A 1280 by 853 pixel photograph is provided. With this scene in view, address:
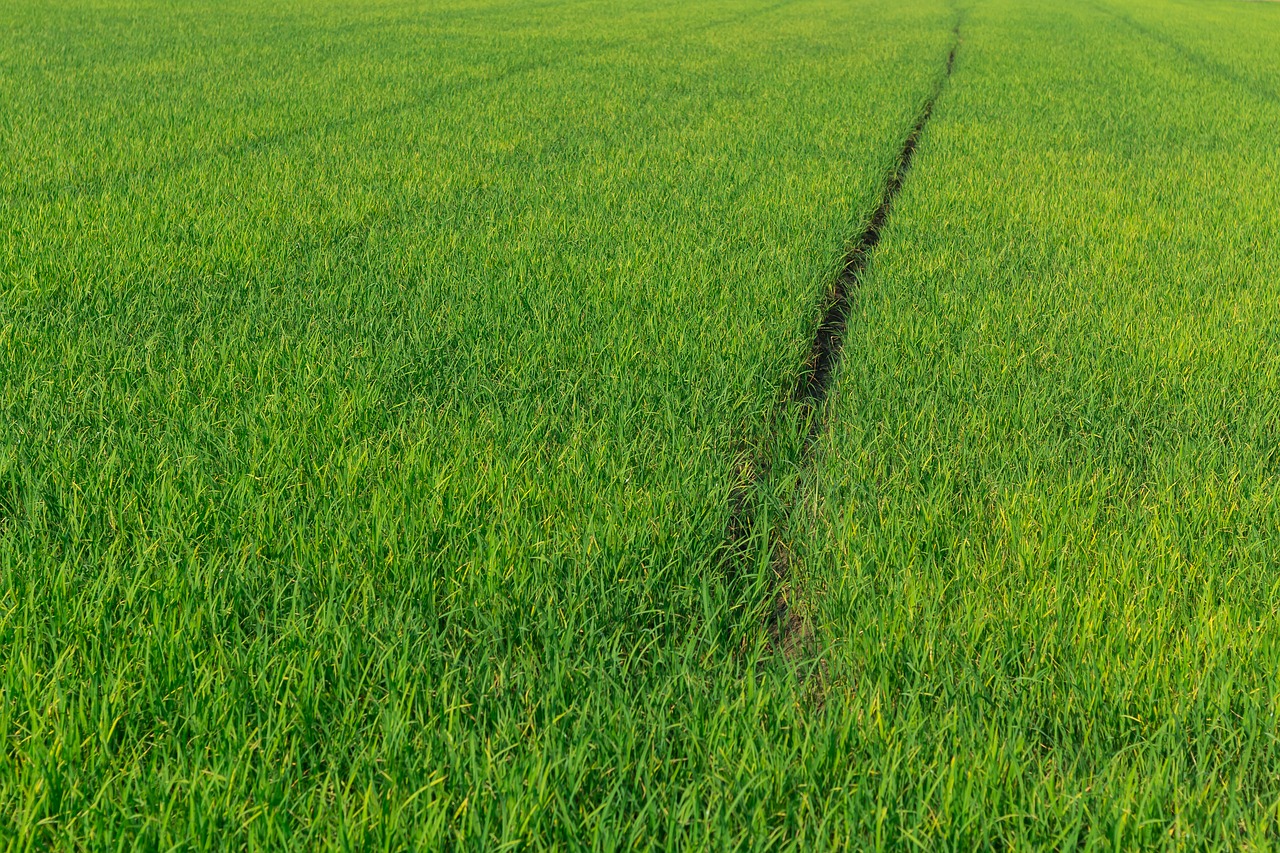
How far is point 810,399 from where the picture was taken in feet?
9.70

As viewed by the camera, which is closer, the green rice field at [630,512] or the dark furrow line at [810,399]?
the green rice field at [630,512]

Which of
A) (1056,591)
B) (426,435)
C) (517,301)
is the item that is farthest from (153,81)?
(1056,591)

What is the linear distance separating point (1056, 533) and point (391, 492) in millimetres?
1431

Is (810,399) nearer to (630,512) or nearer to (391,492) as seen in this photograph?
(630,512)

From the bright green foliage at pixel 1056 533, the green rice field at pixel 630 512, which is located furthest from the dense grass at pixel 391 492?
the bright green foliage at pixel 1056 533

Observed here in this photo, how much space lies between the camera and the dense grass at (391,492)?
1312 mm

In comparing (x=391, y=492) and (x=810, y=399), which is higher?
(x=391, y=492)

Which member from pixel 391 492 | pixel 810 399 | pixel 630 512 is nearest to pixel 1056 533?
pixel 630 512

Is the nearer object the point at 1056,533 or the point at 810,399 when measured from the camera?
the point at 1056,533

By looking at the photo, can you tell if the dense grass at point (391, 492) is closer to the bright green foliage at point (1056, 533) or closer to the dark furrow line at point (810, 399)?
the dark furrow line at point (810, 399)

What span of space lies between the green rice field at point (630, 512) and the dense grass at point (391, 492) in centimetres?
1

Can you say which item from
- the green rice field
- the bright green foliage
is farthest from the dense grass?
the bright green foliage

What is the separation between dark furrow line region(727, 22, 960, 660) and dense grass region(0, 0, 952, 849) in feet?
0.22

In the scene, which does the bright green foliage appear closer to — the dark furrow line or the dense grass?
the dark furrow line
